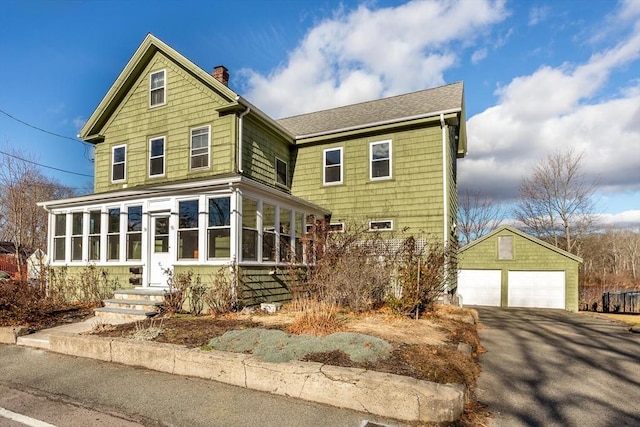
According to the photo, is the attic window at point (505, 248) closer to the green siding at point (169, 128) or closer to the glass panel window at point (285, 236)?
the glass panel window at point (285, 236)

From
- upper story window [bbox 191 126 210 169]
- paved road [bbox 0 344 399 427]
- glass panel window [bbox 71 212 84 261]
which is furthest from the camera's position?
upper story window [bbox 191 126 210 169]

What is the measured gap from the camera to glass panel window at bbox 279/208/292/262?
38.7 ft

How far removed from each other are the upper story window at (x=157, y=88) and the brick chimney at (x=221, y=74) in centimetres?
182

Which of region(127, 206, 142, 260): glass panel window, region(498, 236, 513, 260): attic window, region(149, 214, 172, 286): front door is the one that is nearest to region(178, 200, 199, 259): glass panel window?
region(149, 214, 172, 286): front door

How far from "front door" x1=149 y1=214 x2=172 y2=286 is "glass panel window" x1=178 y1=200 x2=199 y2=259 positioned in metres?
0.56

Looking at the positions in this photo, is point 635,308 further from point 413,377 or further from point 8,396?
point 8,396

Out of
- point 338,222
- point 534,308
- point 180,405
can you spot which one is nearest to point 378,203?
point 338,222

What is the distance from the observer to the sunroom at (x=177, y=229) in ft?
32.7

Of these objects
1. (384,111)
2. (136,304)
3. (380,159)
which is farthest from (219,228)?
(384,111)

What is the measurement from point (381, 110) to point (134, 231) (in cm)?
993

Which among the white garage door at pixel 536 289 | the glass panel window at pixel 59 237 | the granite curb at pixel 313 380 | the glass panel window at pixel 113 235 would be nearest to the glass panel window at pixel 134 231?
the glass panel window at pixel 113 235

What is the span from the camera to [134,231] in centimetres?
1121

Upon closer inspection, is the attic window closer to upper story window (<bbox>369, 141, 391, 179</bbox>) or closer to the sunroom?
upper story window (<bbox>369, 141, 391, 179</bbox>)

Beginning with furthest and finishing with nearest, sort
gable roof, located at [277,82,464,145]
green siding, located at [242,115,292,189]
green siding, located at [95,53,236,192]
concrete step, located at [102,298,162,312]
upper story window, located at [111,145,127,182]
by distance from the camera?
1. upper story window, located at [111,145,127,182]
2. gable roof, located at [277,82,464,145]
3. green siding, located at [242,115,292,189]
4. green siding, located at [95,53,236,192]
5. concrete step, located at [102,298,162,312]
